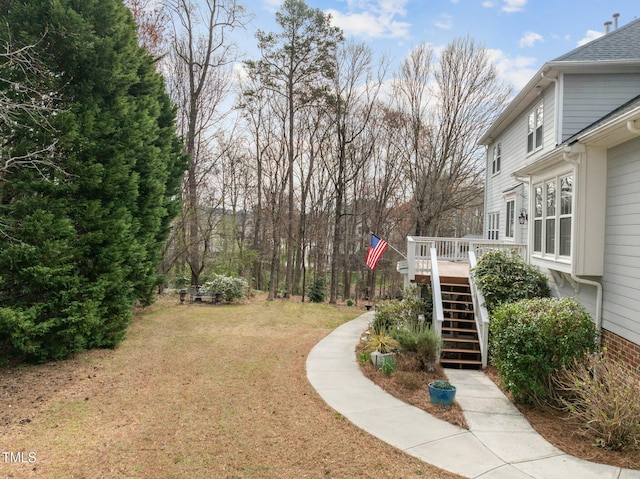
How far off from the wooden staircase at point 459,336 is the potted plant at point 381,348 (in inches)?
40.5

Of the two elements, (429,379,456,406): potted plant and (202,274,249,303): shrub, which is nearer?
(429,379,456,406): potted plant

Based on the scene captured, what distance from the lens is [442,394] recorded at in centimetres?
562

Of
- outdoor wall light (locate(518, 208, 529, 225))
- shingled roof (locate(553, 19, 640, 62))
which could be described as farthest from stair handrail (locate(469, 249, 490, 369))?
shingled roof (locate(553, 19, 640, 62))

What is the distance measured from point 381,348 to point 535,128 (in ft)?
26.5

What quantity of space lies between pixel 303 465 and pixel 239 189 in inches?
935

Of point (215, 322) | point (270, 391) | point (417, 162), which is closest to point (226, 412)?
point (270, 391)

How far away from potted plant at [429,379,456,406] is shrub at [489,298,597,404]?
34.4 inches

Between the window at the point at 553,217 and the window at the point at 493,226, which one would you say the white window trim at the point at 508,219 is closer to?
the window at the point at 493,226

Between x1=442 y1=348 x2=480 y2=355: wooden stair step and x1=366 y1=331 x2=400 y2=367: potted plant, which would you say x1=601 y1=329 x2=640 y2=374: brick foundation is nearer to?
x1=442 y1=348 x2=480 y2=355: wooden stair step

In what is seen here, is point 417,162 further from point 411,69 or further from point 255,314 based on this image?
point 255,314

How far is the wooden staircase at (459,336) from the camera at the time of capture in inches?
307

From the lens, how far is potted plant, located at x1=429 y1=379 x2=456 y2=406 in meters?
5.60

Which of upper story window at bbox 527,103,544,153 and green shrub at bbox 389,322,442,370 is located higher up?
upper story window at bbox 527,103,544,153

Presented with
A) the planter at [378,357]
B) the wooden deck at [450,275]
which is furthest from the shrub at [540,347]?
the wooden deck at [450,275]
